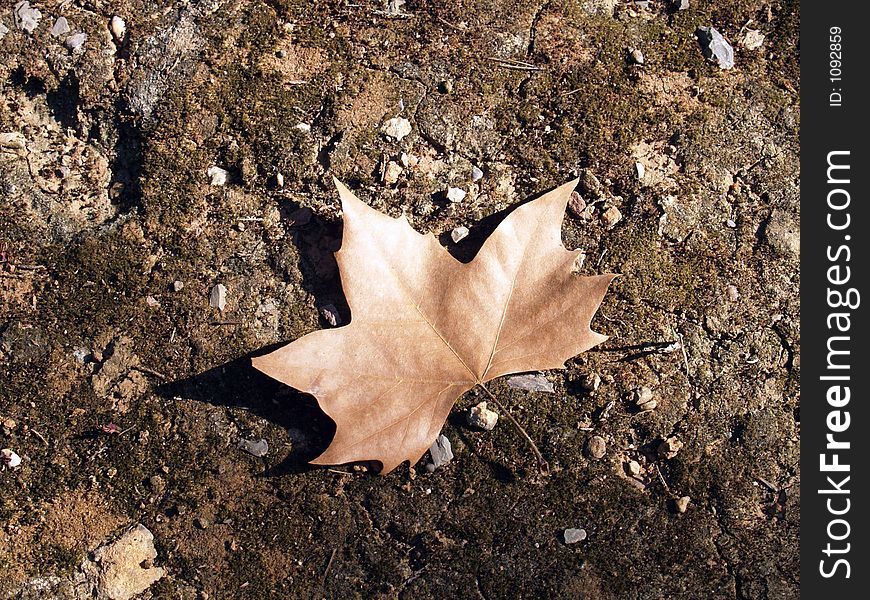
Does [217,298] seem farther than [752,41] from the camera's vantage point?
No

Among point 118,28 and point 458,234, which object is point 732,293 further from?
point 118,28

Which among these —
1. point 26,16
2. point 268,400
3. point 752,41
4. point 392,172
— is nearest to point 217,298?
point 268,400

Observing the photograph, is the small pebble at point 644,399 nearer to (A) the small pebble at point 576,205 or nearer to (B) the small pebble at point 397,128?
(A) the small pebble at point 576,205

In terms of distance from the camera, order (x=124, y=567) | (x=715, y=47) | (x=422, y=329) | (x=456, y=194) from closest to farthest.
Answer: (x=422, y=329) → (x=124, y=567) → (x=456, y=194) → (x=715, y=47)

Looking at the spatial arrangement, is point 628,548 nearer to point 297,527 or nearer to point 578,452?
point 578,452

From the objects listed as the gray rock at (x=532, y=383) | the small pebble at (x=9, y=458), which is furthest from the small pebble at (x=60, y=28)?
the gray rock at (x=532, y=383)

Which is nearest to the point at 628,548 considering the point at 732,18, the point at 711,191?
the point at 711,191
